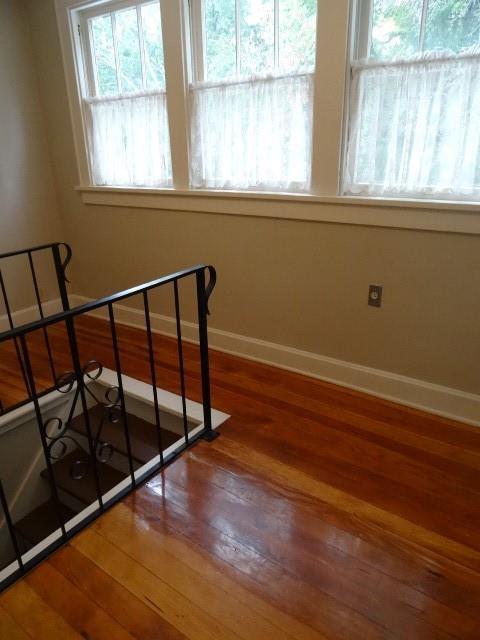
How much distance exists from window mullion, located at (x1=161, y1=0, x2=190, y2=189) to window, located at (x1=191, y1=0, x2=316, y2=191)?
63mm

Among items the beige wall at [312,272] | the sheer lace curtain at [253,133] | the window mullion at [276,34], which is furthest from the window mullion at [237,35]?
the beige wall at [312,272]

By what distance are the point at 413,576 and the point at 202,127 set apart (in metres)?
2.47

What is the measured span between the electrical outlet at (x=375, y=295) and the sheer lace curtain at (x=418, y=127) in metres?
0.47

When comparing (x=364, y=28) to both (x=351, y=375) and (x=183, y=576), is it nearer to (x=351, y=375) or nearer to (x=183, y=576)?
(x=351, y=375)

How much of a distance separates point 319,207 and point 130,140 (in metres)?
1.51

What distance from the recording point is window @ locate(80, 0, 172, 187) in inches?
107

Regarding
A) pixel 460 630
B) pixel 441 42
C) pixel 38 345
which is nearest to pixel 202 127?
pixel 441 42

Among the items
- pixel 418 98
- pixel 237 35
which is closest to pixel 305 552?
pixel 418 98

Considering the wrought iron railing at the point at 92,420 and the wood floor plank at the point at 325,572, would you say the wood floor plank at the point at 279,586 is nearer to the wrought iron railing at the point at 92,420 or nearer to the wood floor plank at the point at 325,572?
the wood floor plank at the point at 325,572

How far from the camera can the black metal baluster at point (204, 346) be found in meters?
1.84

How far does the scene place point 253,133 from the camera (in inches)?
94.4

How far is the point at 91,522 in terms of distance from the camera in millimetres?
1615

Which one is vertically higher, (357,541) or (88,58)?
(88,58)

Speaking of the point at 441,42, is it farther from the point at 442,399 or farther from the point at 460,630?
the point at 460,630
